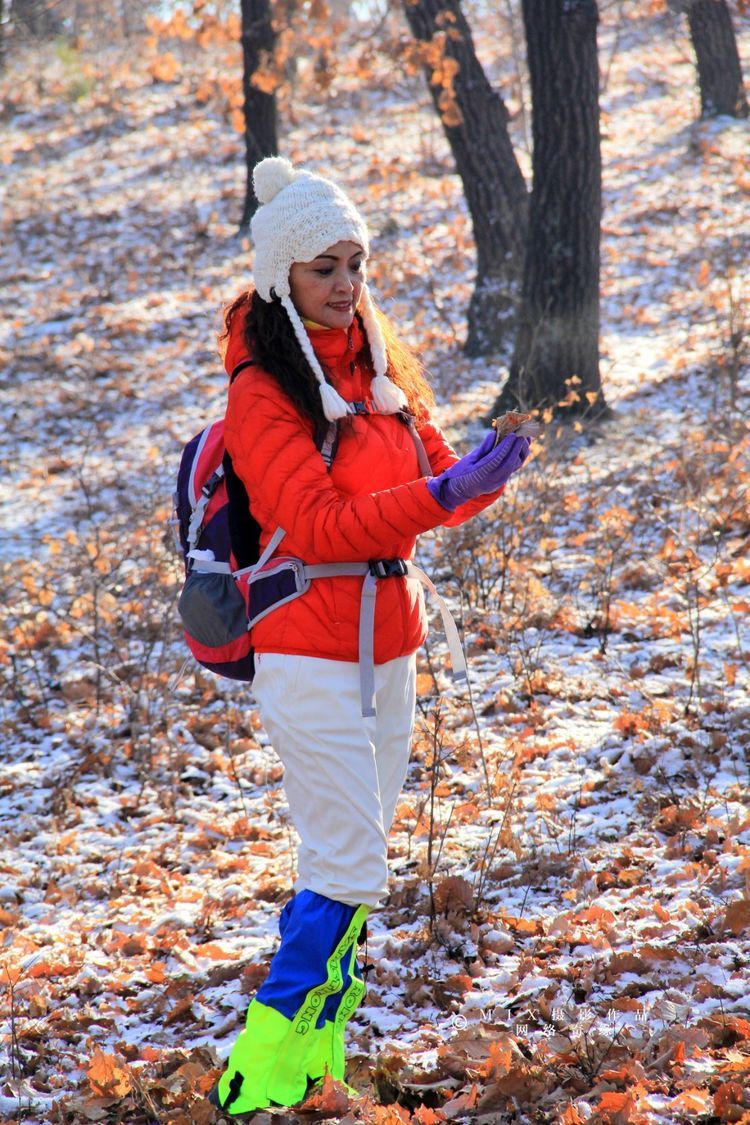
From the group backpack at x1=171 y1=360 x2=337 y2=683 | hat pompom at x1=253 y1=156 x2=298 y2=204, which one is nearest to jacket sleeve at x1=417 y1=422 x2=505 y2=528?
backpack at x1=171 y1=360 x2=337 y2=683

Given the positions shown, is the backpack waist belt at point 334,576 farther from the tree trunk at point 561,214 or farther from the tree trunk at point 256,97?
the tree trunk at point 256,97

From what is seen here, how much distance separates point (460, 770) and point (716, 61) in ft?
44.5

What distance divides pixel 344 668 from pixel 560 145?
6171 mm

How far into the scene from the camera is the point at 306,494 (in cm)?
264

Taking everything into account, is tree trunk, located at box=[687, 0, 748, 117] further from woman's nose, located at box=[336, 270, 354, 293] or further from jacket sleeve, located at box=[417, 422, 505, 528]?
woman's nose, located at box=[336, 270, 354, 293]

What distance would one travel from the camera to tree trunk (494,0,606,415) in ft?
25.3

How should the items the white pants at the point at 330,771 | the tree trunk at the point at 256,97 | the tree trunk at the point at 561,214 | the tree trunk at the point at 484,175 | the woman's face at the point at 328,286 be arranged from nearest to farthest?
the white pants at the point at 330,771, the woman's face at the point at 328,286, the tree trunk at the point at 561,214, the tree trunk at the point at 484,175, the tree trunk at the point at 256,97

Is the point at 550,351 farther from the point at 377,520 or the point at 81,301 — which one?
the point at 81,301

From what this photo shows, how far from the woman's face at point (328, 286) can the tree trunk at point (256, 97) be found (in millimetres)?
11280

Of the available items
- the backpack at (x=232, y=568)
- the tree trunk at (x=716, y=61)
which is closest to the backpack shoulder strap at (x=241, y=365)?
the backpack at (x=232, y=568)

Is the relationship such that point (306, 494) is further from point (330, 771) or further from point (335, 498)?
point (330, 771)

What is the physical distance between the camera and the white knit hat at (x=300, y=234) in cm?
277

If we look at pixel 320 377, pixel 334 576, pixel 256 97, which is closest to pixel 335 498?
pixel 334 576

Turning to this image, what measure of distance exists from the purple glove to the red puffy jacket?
3 centimetres
